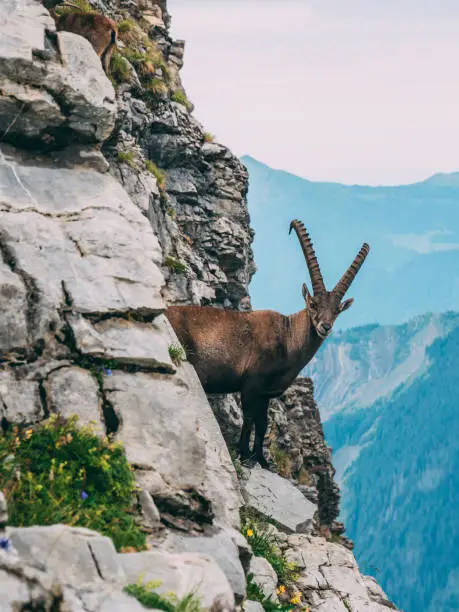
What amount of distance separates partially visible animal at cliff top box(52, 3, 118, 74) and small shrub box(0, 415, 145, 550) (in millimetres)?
10627

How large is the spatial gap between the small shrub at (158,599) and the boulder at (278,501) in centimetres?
880

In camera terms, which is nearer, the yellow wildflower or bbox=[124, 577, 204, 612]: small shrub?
bbox=[124, 577, 204, 612]: small shrub

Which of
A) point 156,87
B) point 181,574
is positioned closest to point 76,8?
point 156,87

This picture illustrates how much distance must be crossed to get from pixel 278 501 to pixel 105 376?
786cm

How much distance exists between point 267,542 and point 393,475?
572ft

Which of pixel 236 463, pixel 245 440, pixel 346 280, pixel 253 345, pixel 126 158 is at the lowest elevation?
pixel 236 463

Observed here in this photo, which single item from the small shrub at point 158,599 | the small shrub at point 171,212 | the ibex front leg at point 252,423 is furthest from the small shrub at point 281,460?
the small shrub at point 158,599

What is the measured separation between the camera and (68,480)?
409 inches

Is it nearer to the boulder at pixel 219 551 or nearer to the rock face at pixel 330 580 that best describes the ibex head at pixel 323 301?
the rock face at pixel 330 580

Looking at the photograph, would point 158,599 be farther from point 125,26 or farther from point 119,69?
point 125,26

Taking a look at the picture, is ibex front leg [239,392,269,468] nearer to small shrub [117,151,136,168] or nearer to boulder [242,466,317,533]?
boulder [242,466,317,533]

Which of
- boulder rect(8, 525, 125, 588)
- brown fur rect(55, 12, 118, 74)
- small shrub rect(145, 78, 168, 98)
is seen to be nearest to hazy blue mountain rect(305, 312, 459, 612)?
small shrub rect(145, 78, 168, 98)

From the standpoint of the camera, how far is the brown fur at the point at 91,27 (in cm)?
1894

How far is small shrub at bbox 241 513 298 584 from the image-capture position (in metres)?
15.0
